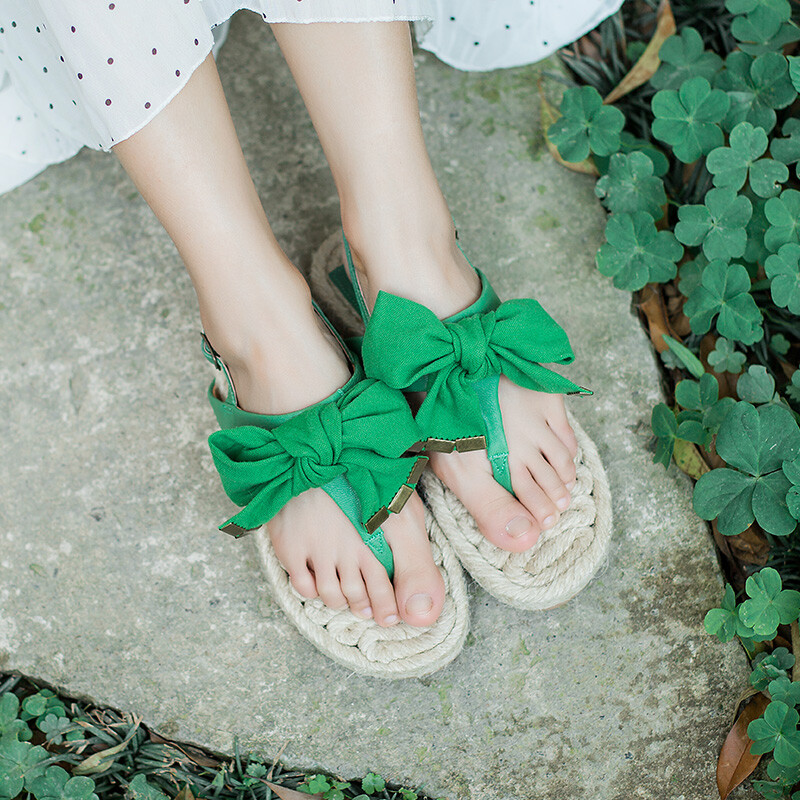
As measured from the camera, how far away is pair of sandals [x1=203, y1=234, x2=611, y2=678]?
1034mm

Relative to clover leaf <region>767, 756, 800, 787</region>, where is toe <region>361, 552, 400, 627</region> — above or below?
above

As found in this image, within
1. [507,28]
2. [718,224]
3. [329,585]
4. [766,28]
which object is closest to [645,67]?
[766,28]

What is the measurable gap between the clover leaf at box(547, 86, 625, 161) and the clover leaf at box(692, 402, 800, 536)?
557 mm

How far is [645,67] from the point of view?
4.85 ft

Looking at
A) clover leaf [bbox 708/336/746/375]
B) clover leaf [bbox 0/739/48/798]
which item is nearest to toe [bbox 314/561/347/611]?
clover leaf [bbox 0/739/48/798]

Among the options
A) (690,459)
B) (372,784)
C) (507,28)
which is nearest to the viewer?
(372,784)

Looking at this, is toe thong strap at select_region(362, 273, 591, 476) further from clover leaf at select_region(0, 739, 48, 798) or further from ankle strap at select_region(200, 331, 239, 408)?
clover leaf at select_region(0, 739, 48, 798)

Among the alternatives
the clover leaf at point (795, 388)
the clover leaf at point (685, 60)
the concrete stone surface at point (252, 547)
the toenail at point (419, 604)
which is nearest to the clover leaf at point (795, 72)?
the clover leaf at point (685, 60)

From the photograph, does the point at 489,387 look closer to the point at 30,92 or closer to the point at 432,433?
the point at 432,433

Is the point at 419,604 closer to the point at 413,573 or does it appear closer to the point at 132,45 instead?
the point at 413,573

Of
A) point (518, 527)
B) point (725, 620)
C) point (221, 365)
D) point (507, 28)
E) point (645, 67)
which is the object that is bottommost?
point (725, 620)

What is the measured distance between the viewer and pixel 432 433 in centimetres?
109

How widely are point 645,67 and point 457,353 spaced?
2.84 ft

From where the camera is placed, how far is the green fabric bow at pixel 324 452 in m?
1.02
